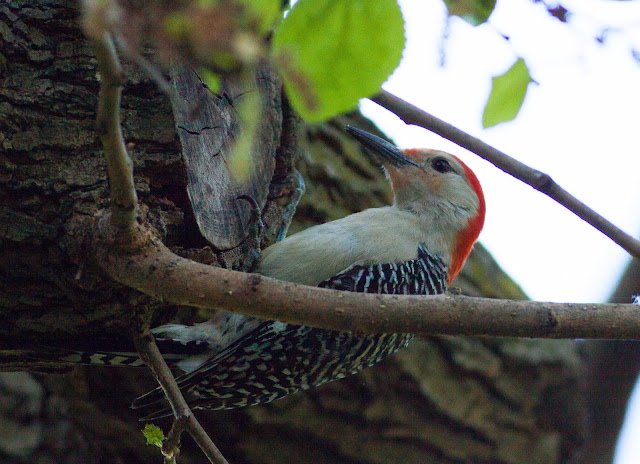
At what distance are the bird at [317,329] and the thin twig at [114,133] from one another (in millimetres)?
1199

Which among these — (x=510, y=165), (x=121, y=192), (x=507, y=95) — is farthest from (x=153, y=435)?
(x=507, y=95)

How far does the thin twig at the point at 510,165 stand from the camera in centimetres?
279

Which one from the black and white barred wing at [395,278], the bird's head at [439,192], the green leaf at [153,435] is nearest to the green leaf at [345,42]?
the green leaf at [153,435]

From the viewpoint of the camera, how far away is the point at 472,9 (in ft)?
5.39

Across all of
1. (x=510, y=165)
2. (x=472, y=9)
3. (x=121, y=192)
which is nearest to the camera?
(x=472, y=9)

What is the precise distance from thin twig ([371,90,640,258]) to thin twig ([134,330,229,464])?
58.6 inches

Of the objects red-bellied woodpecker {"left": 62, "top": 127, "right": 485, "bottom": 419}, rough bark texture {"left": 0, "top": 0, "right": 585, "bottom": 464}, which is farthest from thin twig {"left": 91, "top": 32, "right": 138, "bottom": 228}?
red-bellied woodpecker {"left": 62, "top": 127, "right": 485, "bottom": 419}

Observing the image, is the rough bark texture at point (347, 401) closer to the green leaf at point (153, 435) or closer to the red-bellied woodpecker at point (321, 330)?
the red-bellied woodpecker at point (321, 330)

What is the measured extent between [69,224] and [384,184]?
143 inches

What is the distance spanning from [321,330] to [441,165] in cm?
203

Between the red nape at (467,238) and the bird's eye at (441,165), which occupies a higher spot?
the bird's eye at (441,165)

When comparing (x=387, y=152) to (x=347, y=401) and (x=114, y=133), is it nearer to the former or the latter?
(x=347, y=401)

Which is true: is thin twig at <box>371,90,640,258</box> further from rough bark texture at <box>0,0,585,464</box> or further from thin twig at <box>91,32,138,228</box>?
thin twig at <box>91,32,138,228</box>

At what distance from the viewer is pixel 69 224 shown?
261 centimetres
